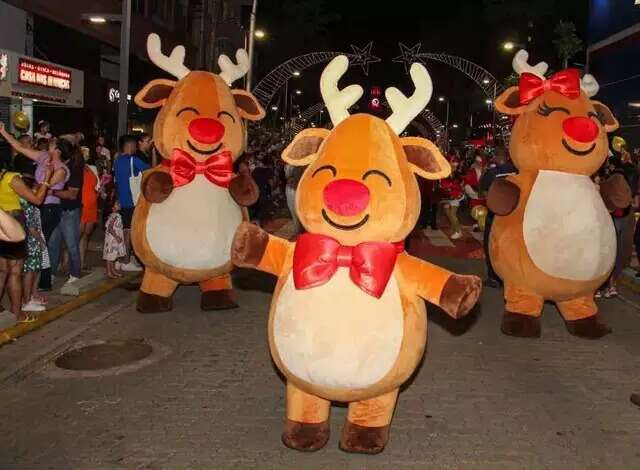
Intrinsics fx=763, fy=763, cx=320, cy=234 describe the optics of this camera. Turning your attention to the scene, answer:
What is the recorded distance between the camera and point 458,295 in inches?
166

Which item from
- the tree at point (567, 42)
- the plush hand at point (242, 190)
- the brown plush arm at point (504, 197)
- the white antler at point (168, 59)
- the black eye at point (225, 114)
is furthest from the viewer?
the tree at point (567, 42)

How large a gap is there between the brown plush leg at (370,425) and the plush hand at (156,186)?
3520mm

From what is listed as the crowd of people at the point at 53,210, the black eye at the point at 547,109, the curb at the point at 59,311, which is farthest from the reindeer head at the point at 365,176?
the curb at the point at 59,311

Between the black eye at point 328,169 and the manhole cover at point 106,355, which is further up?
the black eye at point 328,169

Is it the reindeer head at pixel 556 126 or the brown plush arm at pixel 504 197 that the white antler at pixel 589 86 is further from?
the brown plush arm at pixel 504 197

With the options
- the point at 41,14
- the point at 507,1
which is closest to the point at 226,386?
the point at 41,14

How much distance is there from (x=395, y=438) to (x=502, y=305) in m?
4.55

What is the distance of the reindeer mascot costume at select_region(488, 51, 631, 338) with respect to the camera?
261 inches

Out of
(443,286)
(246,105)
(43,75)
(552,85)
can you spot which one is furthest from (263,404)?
(43,75)

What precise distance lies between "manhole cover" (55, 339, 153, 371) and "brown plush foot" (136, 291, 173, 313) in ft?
3.05

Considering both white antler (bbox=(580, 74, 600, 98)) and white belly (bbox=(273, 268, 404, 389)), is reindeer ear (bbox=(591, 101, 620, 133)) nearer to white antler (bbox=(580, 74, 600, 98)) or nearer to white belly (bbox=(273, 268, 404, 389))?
white antler (bbox=(580, 74, 600, 98))

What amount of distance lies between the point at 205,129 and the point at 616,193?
387 centimetres

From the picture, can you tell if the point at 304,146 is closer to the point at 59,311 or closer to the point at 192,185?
the point at 192,185

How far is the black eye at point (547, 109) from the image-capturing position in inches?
264
